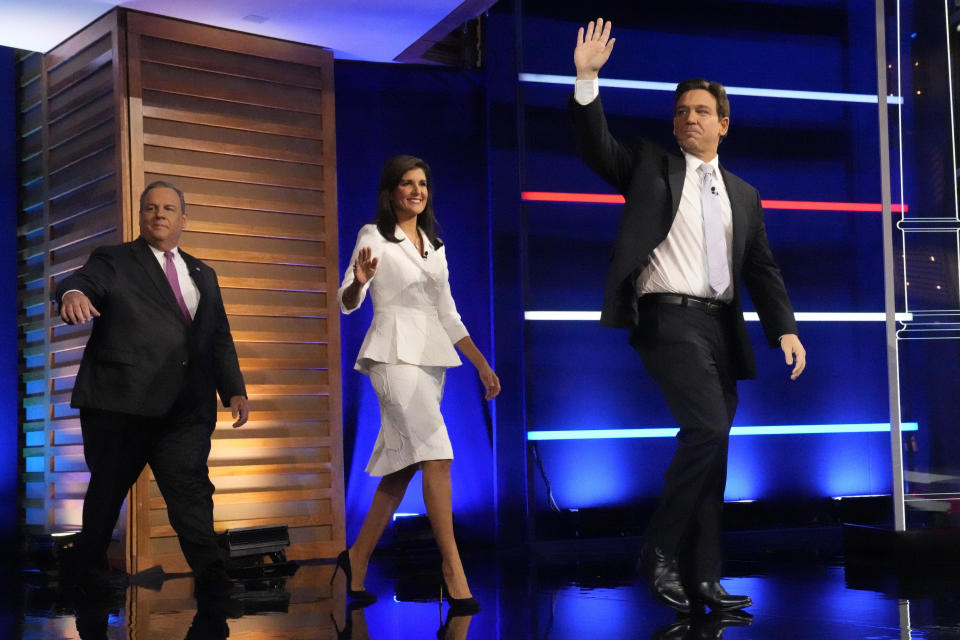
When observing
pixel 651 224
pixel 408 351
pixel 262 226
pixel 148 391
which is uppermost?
pixel 262 226

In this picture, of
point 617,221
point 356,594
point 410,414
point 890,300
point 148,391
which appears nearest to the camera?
point 410,414

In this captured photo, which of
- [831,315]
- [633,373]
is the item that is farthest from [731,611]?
[831,315]

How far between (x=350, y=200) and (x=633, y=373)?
1827 millimetres

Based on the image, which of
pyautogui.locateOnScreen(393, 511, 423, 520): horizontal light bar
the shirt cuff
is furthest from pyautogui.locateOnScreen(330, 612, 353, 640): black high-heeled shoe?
pyautogui.locateOnScreen(393, 511, 423, 520): horizontal light bar

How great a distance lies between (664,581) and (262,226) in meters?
3.06

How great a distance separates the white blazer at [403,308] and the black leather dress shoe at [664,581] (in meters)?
0.93

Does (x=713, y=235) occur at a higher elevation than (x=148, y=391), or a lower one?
higher

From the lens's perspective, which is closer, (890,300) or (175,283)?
(175,283)

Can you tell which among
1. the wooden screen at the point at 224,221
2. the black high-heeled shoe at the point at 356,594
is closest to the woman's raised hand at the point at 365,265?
the black high-heeled shoe at the point at 356,594

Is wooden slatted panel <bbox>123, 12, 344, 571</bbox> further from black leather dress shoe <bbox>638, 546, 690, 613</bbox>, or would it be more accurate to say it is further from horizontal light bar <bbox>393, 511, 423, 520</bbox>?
black leather dress shoe <bbox>638, 546, 690, 613</bbox>

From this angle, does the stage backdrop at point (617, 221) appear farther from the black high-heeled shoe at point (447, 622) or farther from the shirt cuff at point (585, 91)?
the shirt cuff at point (585, 91)

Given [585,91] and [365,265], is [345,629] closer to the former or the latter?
[365,265]

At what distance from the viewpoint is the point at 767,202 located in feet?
20.4

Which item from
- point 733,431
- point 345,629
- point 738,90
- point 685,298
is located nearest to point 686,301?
point 685,298
